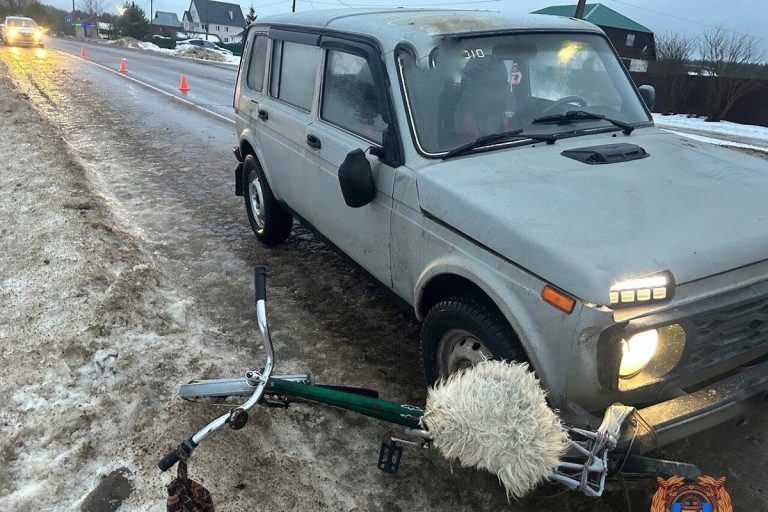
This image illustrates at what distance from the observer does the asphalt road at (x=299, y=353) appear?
286 centimetres

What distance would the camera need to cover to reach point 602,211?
2.59 metres

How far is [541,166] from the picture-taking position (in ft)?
10.0

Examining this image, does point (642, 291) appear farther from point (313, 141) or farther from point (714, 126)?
point (714, 126)

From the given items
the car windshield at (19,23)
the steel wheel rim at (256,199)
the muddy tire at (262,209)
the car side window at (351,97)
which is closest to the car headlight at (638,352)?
the car side window at (351,97)

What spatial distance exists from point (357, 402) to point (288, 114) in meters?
2.73

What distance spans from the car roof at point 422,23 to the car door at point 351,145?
0.44 ft

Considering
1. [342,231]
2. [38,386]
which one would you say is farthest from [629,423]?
[38,386]

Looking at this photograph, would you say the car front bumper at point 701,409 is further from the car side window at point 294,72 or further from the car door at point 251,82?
the car door at point 251,82

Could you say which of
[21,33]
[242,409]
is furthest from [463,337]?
[21,33]

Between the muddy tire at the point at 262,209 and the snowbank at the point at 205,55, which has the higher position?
the snowbank at the point at 205,55

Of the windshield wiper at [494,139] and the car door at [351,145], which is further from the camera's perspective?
the car door at [351,145]

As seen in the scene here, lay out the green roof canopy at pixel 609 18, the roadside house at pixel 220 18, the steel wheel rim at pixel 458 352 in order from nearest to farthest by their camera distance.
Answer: the steel wheel rim at pixel 458 352 → the green roof canopy at pixel 609 18 → the roadside house at pixel 220 18

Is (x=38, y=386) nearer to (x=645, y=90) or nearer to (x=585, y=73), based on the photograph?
(x=585, y=73)

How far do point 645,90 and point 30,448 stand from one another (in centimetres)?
468
